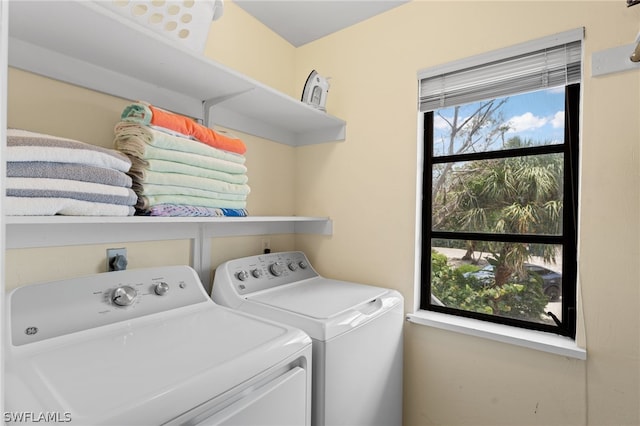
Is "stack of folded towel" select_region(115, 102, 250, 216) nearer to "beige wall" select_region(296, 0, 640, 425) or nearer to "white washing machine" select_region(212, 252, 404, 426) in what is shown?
"white washing machine" select_region(212, 252, 404, 426)

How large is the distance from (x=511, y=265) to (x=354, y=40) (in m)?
1.53

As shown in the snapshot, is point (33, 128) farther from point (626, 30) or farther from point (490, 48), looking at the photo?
point (626, 30)

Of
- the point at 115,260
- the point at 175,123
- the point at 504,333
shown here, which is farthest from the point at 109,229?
the point at 504,333

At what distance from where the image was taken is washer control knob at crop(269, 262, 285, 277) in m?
1.71

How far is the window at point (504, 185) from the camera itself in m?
1.38

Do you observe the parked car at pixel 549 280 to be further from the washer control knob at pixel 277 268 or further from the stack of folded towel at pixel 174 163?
the stack of folded towel at pixel 174 163

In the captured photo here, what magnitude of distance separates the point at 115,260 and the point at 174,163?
17.8 inches

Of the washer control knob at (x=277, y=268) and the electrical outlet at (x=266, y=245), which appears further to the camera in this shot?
the electrical outlet at (x=266, y=245)

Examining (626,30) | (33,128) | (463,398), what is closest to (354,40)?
(626,30)

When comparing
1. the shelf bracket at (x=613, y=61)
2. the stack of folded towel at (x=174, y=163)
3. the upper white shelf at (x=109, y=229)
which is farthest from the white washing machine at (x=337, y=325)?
the shelf bracket at (x=613, y=61)

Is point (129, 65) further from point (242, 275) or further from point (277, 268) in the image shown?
point (277, 268)

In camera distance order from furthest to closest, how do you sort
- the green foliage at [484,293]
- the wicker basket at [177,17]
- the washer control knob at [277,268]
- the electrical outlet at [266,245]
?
the electrical outlet at [266,245] → the washer control knob at [277,268] → the green foliage at [484,293] → the wicker basket at [177,17]

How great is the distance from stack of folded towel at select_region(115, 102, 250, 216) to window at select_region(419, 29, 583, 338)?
3.50 ft

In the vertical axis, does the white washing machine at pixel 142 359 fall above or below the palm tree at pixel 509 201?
below
